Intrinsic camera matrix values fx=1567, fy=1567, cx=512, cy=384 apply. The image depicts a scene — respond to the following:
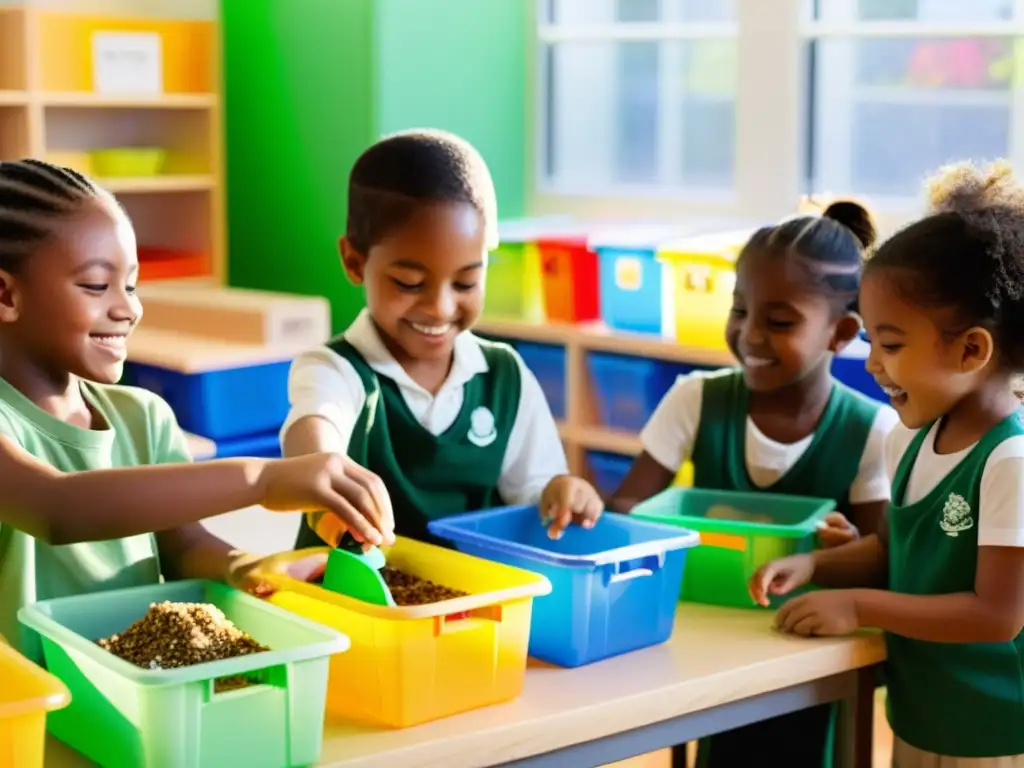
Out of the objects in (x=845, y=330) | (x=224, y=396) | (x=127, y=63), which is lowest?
(x=224, y=396)

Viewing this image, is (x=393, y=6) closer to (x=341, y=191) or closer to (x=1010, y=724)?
(x=341, y=191)

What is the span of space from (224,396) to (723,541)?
205 cm

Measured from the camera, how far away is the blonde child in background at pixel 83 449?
51.4 inches

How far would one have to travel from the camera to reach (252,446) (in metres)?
3.65

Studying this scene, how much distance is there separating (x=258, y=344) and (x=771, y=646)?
2.30 metres

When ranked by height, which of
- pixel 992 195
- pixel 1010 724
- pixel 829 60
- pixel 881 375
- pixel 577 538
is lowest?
pixel 1010 724

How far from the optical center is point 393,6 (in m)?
4.08

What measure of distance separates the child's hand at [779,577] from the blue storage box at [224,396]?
1970 mm

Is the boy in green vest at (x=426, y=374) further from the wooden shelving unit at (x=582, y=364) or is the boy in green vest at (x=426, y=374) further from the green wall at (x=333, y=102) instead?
the green wall at (x=333, y=102)

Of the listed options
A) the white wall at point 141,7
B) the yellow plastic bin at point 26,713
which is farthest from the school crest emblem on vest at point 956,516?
the white wall at point 141,7

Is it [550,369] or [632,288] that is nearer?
[632,288]

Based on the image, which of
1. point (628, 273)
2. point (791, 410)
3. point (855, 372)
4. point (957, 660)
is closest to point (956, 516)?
point (957, 660)

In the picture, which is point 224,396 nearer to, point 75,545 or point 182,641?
point 75,545

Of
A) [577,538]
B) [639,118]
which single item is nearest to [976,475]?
[577,538]
